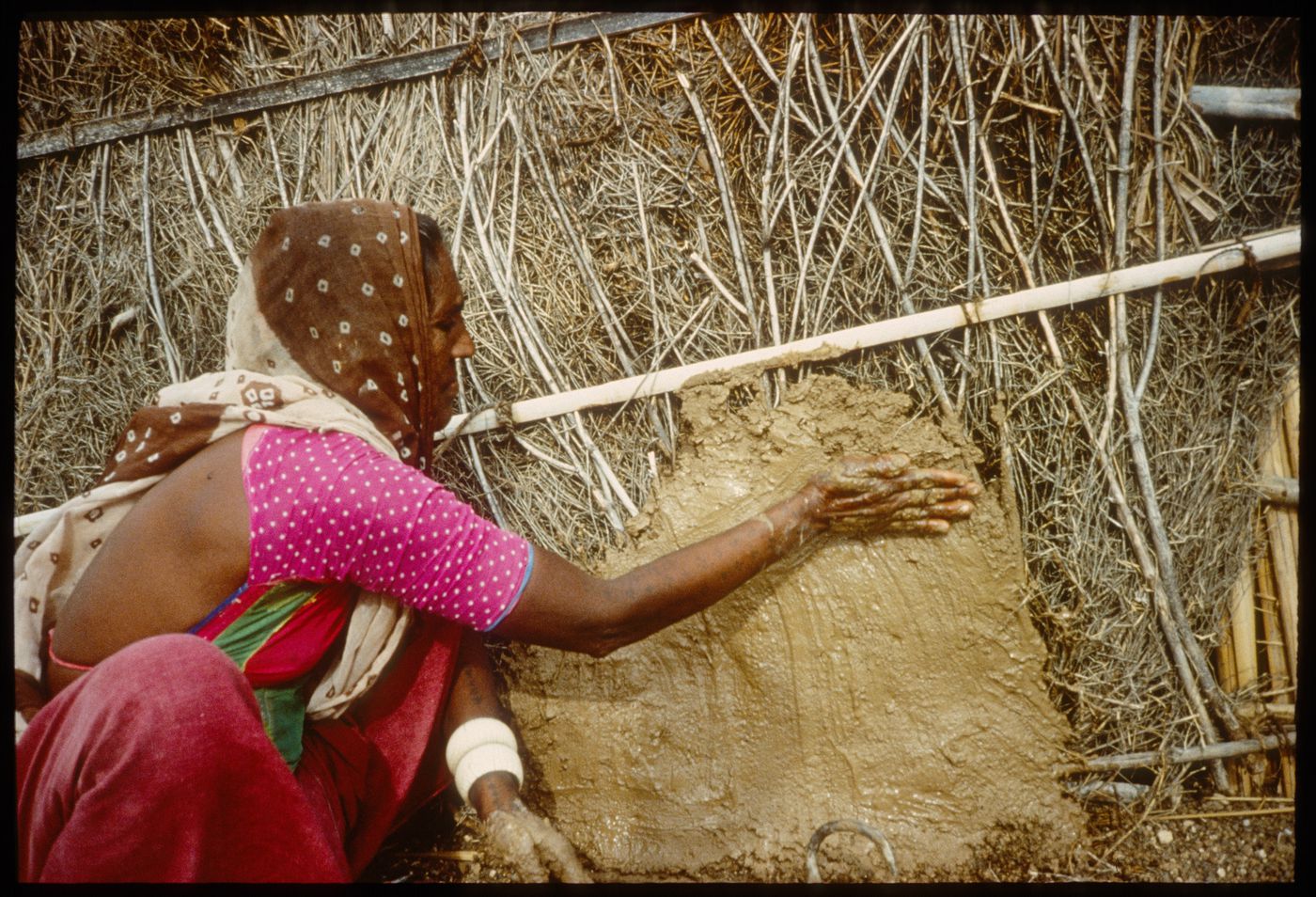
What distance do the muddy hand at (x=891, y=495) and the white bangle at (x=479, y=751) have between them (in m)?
0.91

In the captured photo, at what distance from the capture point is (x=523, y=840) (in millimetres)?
1656

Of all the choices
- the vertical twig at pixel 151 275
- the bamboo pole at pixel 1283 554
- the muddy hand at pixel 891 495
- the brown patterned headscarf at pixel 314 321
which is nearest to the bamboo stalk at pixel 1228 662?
the bamboo pole at pixel 1283 554

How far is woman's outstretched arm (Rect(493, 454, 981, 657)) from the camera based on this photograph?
1501mm

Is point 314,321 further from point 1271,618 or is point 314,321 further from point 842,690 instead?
point 1271,618

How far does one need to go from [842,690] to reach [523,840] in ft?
2.58

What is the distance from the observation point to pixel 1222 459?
1812 mm

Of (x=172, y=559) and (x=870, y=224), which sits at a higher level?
(x=870, y=224)

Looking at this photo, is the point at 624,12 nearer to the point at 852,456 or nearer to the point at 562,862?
the point at 852,456

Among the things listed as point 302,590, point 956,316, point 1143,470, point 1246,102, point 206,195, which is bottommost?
point 1143,470

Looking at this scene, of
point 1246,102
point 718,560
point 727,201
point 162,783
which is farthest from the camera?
point 727,201

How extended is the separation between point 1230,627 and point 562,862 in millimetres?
1682

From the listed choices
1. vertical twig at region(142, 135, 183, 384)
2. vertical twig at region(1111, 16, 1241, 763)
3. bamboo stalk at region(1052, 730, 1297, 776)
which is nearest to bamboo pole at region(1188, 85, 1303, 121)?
vertical twig at region(1111, 16, 1241, 763)

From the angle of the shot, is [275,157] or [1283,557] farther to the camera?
[275,157]

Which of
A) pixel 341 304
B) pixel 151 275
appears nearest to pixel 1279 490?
pixel 341 304
